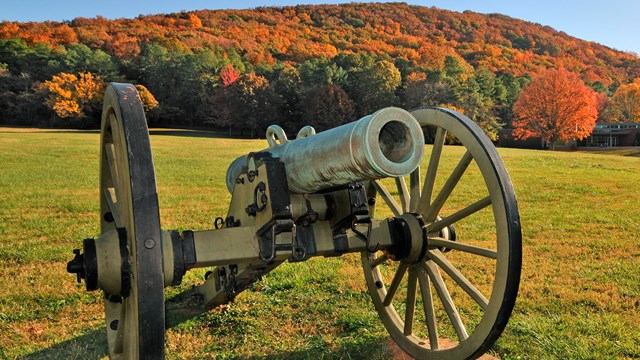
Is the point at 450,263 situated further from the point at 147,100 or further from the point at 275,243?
the point at 147,100

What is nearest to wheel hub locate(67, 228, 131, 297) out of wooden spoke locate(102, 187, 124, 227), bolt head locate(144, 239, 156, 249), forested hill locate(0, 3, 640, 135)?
wooden spoke locate(102, 187, 124, 227)

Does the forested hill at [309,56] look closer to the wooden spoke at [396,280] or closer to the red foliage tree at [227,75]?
the red foliage tree at [227,75]

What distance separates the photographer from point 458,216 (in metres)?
3.53

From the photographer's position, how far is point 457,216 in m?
3.53

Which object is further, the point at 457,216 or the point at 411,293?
the point at 411,293

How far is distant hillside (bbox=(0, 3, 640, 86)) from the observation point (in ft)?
299

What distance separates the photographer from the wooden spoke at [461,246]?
10.8 feet

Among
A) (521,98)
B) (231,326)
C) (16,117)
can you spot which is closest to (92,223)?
(231,326)

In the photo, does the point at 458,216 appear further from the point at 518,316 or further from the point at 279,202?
the point at 518,316

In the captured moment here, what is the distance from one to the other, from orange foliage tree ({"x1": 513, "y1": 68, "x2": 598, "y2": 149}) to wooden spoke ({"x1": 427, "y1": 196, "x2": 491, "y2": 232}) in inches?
1968

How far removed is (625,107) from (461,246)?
81025mm

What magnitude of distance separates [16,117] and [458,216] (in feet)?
219

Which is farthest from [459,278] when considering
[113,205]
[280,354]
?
[113,205]

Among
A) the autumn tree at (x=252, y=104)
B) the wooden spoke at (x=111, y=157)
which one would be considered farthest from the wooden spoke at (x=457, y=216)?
the autumn tree at (x=252, y=104)
